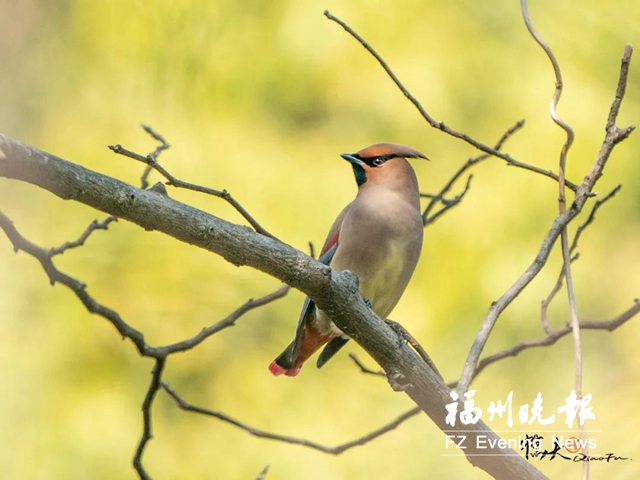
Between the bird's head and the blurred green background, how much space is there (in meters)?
1.11

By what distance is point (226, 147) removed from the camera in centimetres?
467

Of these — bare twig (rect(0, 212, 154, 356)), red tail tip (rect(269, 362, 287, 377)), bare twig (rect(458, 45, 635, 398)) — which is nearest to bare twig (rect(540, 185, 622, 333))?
bare twig (rect(458, 45, 635, 398))

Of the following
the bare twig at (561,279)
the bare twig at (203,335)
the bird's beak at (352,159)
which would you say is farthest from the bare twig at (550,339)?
the bird's beak at (352,159)

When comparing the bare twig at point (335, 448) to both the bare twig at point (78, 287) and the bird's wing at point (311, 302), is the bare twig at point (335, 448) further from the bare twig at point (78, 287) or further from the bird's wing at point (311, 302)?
the bird's wing at point (311, 302)

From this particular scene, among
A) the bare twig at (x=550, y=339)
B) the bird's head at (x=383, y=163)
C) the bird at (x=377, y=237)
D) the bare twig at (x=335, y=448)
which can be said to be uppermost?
the bird's head at (x=383, y=163)

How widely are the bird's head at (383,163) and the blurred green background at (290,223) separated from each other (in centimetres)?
111

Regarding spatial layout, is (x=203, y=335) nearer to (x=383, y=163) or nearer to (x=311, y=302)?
(x=311, y=302)

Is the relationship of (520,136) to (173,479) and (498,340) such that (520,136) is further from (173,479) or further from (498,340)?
(173,479)

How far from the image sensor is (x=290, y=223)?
432 centimetres

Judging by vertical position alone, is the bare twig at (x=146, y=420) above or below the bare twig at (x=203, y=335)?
below

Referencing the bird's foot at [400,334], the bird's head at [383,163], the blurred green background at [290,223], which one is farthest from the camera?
the blurred green background at [290,223]

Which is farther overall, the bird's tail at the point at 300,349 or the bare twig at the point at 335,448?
the bird's tail at the point at 300,349

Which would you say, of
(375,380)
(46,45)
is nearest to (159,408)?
(375,380)

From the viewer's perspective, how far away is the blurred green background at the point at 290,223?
4137mm
